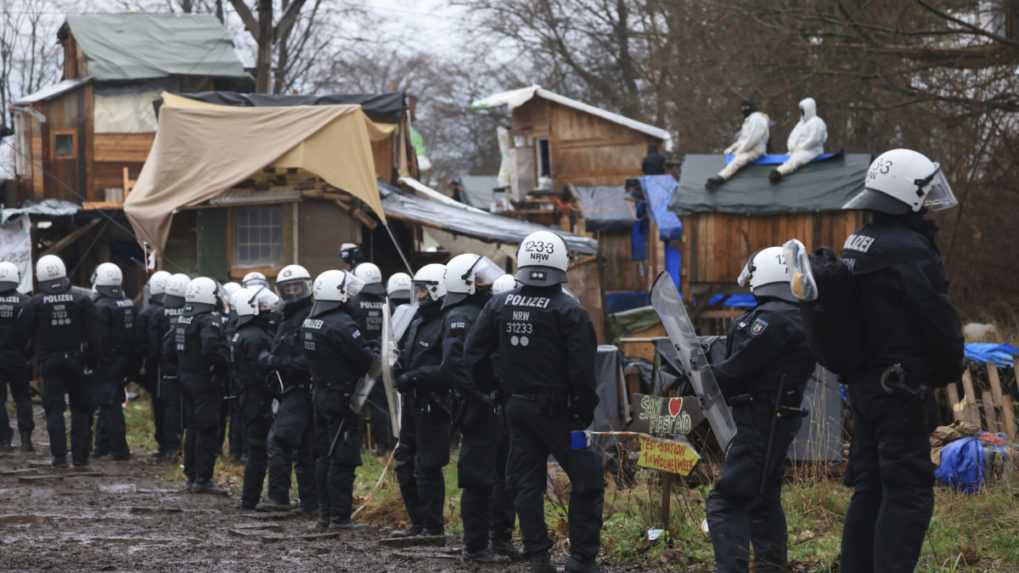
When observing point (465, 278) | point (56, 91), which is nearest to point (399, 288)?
point (465, 278)

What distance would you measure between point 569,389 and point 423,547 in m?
2.33

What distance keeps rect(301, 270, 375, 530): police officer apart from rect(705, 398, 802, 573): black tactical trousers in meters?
4.07

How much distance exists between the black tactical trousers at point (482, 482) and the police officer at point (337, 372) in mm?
1628

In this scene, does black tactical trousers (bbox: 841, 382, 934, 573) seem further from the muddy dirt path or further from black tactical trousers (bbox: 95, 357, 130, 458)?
black tactical trousers (bbox: 95, 357, 130, 458)

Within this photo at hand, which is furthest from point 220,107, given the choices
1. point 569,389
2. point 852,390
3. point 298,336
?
point 852,390

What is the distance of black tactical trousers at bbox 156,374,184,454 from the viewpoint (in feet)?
53.0

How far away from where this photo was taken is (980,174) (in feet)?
69.5

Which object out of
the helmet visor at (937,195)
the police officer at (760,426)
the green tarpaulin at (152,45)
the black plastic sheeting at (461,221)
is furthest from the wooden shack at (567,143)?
the helmet visor at (937,195)

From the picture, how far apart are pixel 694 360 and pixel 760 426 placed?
551mm

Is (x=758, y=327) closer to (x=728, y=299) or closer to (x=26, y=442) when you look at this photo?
(x=26, y=442)

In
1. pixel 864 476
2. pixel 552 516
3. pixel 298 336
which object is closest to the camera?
pixel 864 476

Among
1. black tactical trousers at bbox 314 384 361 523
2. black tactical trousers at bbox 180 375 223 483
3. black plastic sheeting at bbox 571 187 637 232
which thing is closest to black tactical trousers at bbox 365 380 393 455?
black tactical trousers at bbox 180 375 223 483

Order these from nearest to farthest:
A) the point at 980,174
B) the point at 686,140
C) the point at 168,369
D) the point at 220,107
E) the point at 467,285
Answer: the point at 467,285 → the point at 168,369 → the point at 980,174 → the point at 220,107 → the point at 686,140

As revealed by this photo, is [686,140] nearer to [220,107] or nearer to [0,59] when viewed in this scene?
[220,107]
